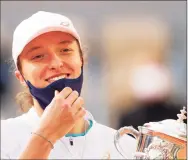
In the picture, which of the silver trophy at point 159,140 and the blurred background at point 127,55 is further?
the blurred background at point 127,55

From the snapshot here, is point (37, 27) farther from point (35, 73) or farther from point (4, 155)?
point (4, 155)

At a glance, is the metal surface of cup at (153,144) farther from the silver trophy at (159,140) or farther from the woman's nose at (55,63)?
the woman's nose at (55,63)

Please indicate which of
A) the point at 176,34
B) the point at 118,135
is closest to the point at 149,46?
the point at 176,34

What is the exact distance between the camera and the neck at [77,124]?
0.76 meters

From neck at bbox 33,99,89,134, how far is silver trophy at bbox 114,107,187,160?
9 cm

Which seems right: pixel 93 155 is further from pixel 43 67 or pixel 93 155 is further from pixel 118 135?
pixel 43 67

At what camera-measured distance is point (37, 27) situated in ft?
2.45

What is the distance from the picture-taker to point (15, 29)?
792mm

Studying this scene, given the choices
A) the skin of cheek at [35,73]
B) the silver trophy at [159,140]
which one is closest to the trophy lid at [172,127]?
the silver trophy at [159,140]

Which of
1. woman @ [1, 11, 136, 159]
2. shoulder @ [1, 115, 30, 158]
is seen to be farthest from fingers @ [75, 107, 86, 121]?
shoulder @ [1, 115, 30, 158]

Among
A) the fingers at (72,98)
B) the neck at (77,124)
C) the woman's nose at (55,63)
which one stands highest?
the woman's nose at (55,63)

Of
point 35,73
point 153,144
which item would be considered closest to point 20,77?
point 35,73

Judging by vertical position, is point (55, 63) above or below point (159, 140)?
above

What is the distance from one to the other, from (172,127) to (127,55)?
20 centimetres
